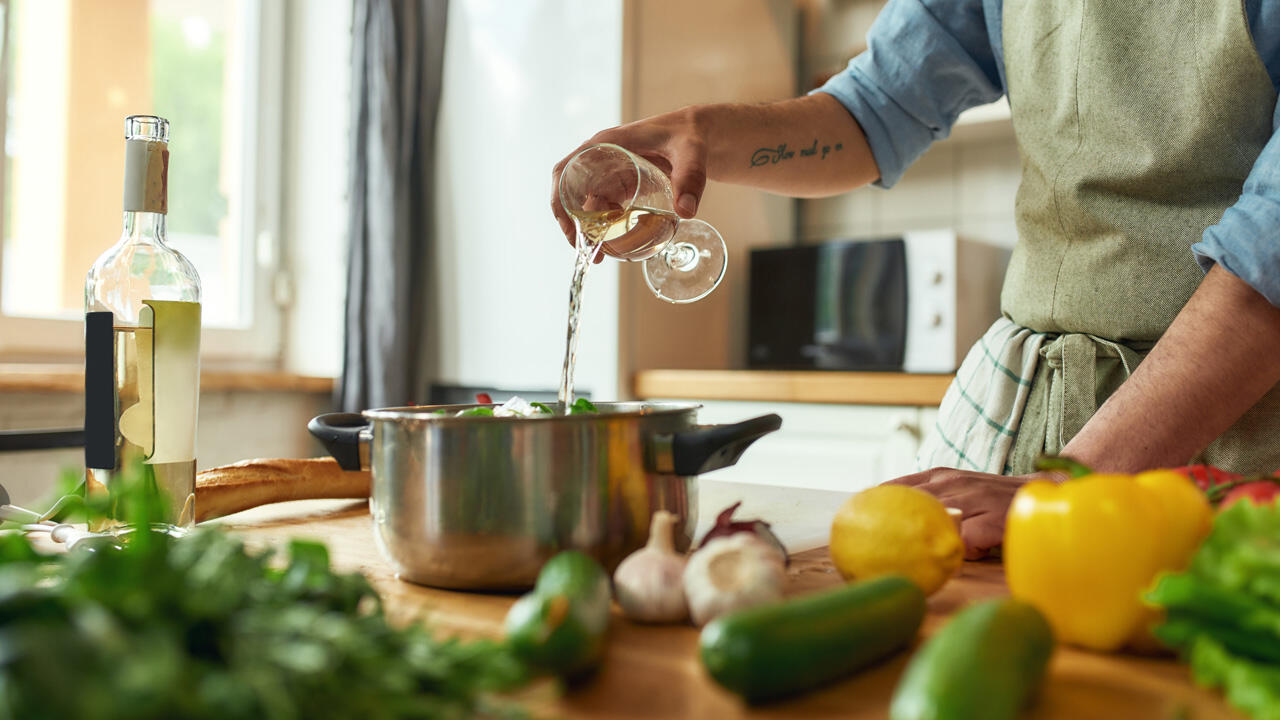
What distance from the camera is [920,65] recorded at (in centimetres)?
128

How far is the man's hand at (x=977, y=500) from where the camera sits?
2.35ft

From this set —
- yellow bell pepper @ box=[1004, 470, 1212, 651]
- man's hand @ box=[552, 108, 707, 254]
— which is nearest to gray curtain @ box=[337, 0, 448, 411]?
man's hand @ box=[552, 108, 707, 254]

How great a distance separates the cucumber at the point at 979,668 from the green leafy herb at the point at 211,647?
149 millimetres

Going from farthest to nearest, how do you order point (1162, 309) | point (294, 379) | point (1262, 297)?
point (294, 379) < point (1162, 309) < point (1262, 297)

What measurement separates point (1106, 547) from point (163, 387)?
65 centimetres

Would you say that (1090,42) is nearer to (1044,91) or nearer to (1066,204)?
(1044,91)

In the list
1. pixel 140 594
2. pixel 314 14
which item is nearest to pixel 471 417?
pixel 140 594

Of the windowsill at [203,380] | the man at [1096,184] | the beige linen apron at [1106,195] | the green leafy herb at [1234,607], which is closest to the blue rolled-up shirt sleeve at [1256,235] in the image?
the man at [1096,184]

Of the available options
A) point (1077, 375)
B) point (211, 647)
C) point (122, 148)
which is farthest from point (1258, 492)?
point (122, 148)

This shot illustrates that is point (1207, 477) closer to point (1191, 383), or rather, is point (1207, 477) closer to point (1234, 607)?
point (1234, 607)

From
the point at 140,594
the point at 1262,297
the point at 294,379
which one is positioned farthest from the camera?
the point at 294,379

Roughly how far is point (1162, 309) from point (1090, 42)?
32cm

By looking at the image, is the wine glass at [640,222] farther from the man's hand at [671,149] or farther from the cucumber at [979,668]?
the cucumber at [979,668]

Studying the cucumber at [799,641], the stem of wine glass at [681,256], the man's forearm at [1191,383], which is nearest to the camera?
the cucumber at [799,641]
